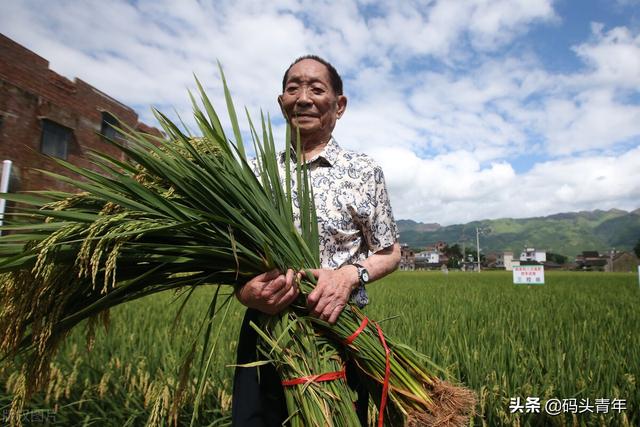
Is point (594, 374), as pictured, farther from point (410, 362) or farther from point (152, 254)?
point (152, 254)

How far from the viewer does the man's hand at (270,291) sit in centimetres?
103

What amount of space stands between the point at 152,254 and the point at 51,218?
254 mm

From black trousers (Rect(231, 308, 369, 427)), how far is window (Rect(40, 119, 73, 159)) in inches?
469

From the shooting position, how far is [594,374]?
2246 mm

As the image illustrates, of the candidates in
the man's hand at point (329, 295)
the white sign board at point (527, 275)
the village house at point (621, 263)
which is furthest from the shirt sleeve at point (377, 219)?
the village house at point (621, 263)

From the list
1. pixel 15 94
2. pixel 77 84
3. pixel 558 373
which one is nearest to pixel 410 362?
pixel 558 373

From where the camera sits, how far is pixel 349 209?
1281mm

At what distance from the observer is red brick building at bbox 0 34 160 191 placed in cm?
983

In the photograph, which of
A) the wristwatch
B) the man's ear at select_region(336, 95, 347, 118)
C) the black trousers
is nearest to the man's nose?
the man's ear at select_region(336, 95, 347, 118)

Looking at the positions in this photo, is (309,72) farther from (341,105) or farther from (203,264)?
(203,264)

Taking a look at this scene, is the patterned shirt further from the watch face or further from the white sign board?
the white sign board

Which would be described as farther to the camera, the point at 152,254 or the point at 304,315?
the point at 304,315

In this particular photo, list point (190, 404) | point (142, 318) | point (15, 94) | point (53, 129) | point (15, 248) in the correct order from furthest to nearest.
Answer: point (53, 129)
point (15, 94)
point (142, 318)
point (190, 404)
point (15, 248)

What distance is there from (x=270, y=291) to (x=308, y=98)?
0.65 metres
